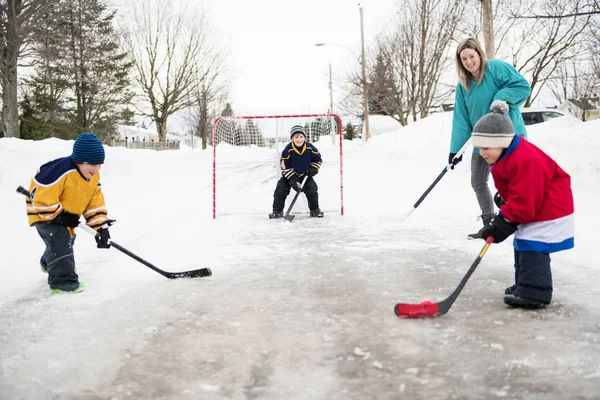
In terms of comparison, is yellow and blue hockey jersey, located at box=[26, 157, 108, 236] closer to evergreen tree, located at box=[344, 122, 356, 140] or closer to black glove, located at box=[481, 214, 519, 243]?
black glove, located at box=[481, 214, 519, 243]

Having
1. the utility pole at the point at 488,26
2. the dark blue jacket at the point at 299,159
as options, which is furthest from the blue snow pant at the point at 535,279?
the utility pole at the point at 488,26

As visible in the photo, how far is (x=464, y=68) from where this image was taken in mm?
4270

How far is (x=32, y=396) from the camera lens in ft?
5.81

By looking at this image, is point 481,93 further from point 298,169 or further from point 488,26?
point 488,26

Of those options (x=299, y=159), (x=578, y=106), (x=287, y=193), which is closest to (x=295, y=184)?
(x=287, y=193)

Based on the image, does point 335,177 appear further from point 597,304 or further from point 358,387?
point 358,387

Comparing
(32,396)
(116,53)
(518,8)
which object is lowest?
(32,396)

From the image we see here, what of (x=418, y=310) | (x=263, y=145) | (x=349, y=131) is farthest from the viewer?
(x=349, y=131)

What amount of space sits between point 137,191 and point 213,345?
8005mm

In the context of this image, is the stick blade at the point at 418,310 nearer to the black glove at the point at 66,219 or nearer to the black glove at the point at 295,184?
the black glove at the point at 66,219

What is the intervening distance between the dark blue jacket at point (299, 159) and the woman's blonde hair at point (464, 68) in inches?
110

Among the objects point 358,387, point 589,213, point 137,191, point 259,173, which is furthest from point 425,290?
point 259,173

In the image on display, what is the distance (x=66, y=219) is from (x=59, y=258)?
26cm

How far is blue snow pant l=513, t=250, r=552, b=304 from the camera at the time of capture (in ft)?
8.50
